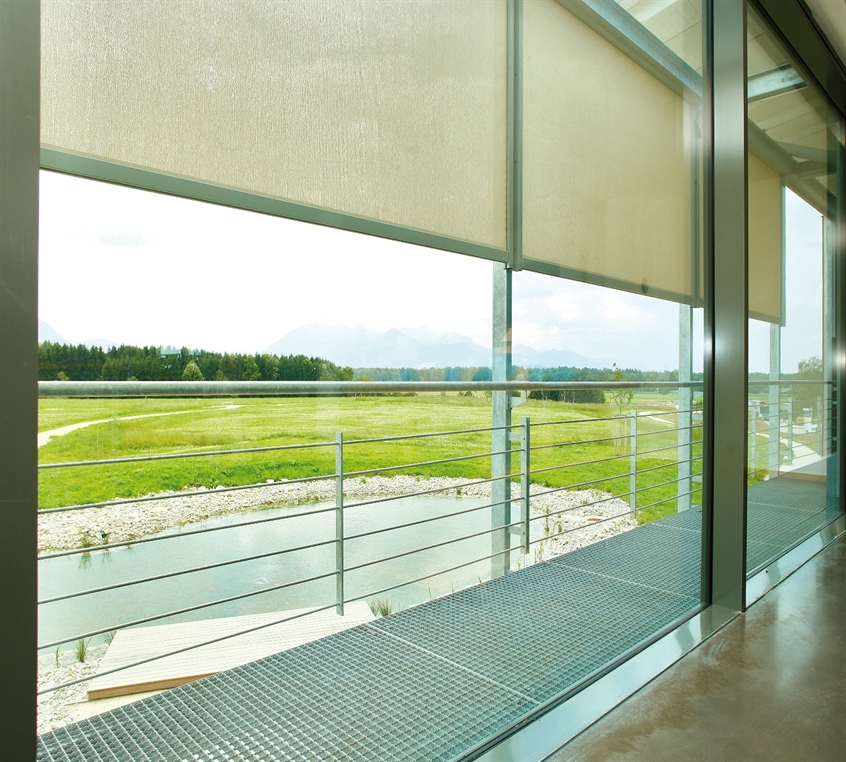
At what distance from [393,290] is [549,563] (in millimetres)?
1035

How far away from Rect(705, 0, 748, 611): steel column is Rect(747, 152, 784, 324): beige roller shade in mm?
131

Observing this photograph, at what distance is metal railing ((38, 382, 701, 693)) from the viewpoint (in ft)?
3.22

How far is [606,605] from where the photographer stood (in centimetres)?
176

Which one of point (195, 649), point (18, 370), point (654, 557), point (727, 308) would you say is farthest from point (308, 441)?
point (727, 308)

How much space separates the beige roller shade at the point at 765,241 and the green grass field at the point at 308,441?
69 cm

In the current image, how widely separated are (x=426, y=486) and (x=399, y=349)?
351 mm

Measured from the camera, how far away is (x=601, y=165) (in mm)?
1960

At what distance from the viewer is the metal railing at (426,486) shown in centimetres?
98

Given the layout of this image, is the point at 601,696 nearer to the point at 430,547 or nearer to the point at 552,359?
Result: the point at 430,547

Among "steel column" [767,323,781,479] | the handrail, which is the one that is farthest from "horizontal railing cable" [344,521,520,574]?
"steel column" [767,323,781,479]

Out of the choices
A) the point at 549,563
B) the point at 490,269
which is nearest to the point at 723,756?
the point at 549,563

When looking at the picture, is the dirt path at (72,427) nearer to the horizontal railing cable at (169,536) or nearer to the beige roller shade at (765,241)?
the horizontal railing cable at (169,536)

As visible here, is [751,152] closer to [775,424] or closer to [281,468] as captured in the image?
[775,424]

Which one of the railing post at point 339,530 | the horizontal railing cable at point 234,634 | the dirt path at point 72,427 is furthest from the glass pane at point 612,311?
the dirt path at point 72,427
